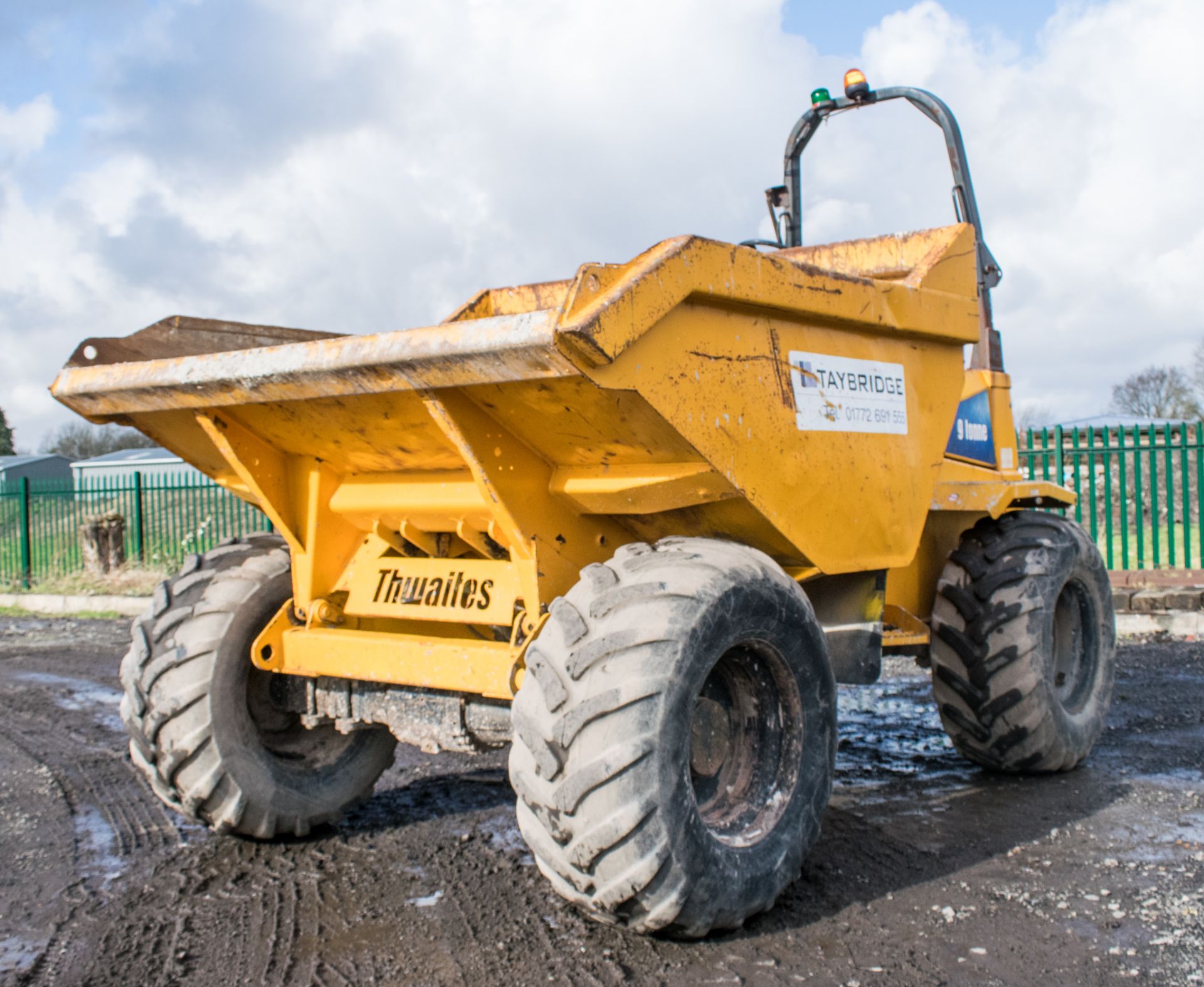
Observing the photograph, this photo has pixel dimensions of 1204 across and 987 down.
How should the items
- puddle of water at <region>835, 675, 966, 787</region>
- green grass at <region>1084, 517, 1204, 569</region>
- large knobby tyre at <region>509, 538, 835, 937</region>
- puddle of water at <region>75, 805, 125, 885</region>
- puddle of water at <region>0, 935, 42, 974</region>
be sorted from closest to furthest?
1. large knobby tyre at <region>509, 538, 835, 937</region>
2. puddle of water at <region>0, 935, 42, 974</region>
3. puddle of water at <region>75, 805, 125, 885</region>
4. puddle of water at <region>835, 675, 966, 787</region>
5. green grass at <region>1084, 517, 1204, 569</region>

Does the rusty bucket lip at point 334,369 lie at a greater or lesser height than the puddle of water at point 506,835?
greater

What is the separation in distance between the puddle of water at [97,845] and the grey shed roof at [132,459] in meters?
37.9

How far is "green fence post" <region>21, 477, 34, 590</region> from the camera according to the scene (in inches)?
631

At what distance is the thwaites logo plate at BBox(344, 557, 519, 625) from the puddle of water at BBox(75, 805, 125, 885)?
1177 mm

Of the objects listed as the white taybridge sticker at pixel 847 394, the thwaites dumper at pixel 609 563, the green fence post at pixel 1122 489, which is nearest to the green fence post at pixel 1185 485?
the green fence post at pixel 1122 489

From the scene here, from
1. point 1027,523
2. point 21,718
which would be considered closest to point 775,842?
point 1027,523

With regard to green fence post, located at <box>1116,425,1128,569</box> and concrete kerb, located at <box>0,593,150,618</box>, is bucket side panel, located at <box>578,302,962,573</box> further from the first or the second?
concrete kerb, located at <box>0,593,150,618</box>

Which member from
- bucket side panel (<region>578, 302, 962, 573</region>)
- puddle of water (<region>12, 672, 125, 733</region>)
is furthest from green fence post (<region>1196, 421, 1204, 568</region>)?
puddle of water (<region>12, 672, 125, 733</region>)

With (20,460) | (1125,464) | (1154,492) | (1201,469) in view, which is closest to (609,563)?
(1154,492)

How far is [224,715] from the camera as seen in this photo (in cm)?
382

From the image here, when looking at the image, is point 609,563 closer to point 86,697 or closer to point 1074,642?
point 1074,642

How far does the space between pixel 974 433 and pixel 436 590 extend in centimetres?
259

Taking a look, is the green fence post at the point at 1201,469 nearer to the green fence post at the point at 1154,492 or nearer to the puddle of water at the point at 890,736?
the green fence post at the point at 1154,492

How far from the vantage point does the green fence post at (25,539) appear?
1602 cm
